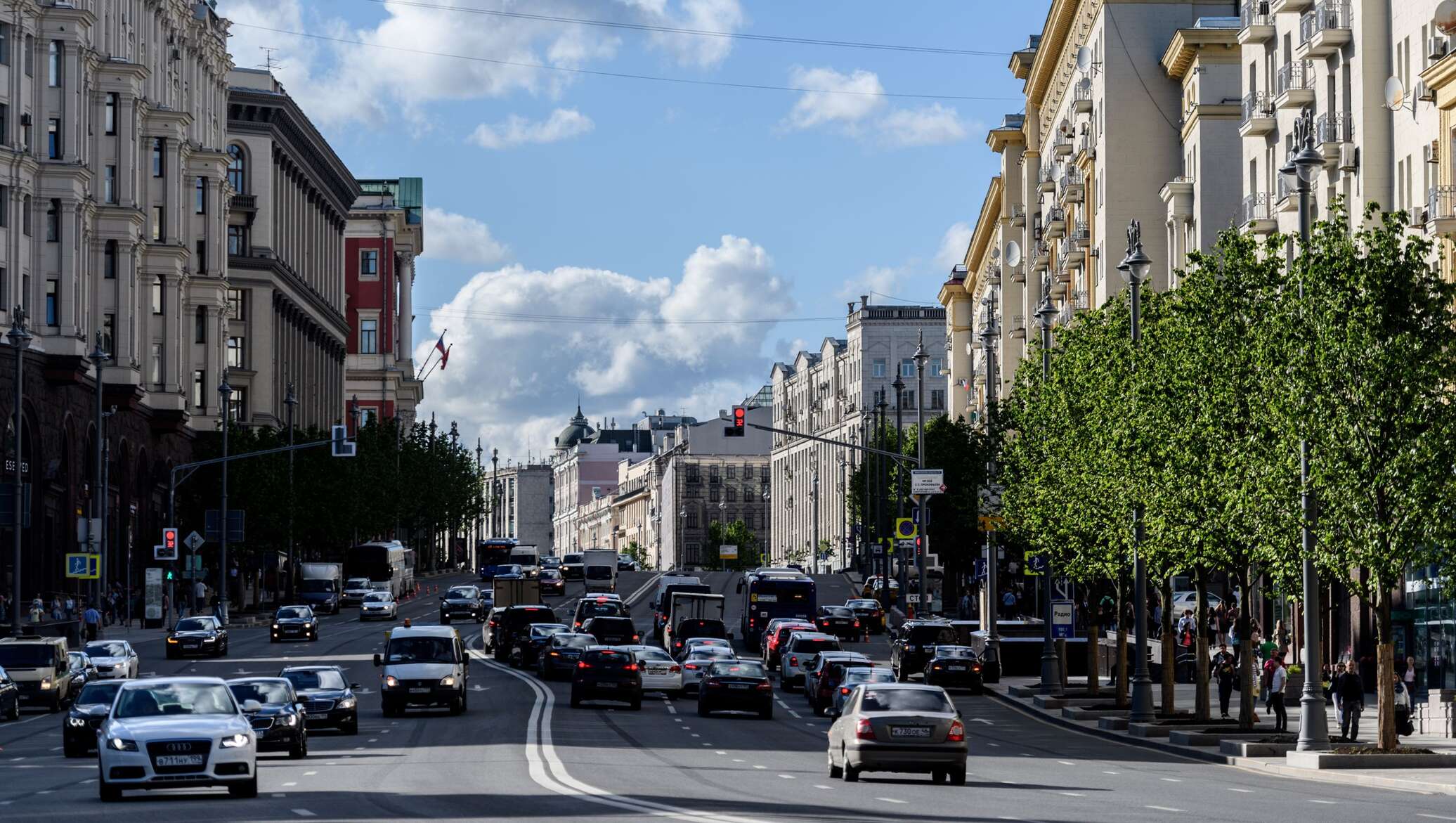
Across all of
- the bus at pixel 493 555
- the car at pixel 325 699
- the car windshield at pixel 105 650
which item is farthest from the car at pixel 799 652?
the bus at pixel 493 555

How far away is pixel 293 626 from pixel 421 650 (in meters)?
36.2

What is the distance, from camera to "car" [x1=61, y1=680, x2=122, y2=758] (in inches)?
1460

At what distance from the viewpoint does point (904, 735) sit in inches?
1180

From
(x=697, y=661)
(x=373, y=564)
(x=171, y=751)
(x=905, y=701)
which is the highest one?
(x=373, y=564)

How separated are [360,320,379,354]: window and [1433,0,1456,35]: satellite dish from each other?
15271cm

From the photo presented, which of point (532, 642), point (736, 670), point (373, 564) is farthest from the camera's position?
point (373, 564)

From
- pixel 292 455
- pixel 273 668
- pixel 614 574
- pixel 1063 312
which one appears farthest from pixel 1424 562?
pixel 614 574

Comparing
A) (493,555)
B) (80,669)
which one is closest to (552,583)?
(493,555)

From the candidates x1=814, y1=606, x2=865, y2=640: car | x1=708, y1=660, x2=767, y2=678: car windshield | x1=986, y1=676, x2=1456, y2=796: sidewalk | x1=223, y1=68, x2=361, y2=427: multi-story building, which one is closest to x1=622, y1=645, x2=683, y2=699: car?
x1=708, y1=660, x2=767, y2=678: car windshield

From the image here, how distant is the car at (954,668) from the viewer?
58.1 meters

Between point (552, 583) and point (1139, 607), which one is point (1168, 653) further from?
point (552, 583)

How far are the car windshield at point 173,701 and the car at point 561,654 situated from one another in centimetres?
3467

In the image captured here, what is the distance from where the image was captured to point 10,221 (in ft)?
282

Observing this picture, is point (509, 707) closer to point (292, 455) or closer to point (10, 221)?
point (10, 221)
